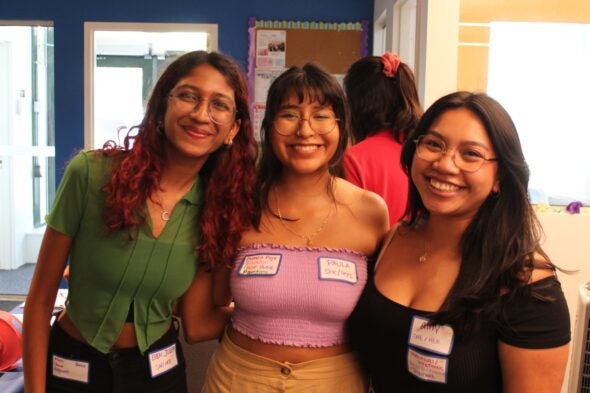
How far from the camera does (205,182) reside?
1.66m

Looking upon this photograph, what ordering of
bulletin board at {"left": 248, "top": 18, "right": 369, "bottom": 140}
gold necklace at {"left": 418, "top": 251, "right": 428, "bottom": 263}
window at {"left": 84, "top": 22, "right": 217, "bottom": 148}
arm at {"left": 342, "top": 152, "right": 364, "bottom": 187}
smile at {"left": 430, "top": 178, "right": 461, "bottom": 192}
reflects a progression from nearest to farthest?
smile at {"left": 430, "top": 178, "right": 461, "bottom": 192} < gold necklace at {"left": 418, "top": 251, "right": 428, "bottom": 263} < arm at {"left": 342, "top": 152, "right": 364, "bottom": 187} < bulletin board at {"left": 248, "top": 18, "right": 369, "bottom": 140} < window at {"left": 84, "top": 22, "right": 217, "bottom": 148}

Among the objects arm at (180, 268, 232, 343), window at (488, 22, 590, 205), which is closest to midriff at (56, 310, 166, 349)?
arm at (180, 268, 232, 343)

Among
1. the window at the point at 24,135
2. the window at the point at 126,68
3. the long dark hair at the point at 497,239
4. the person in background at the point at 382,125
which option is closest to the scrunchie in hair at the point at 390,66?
the person in background at the point at 382,125

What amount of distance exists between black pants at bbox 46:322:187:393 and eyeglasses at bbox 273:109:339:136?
0.69 meters

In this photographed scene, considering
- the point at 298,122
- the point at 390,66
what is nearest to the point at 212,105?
the point at 298,122

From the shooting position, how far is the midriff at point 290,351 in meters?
1.50

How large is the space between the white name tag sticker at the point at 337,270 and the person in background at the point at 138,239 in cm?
26

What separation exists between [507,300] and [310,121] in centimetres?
72

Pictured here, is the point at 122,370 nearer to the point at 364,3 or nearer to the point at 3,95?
the point at 364,3

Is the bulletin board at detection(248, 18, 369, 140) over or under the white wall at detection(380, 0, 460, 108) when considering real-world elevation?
over

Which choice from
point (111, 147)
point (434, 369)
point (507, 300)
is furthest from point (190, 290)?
point (507, 300)

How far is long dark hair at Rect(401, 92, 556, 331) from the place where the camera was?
48.9 inches

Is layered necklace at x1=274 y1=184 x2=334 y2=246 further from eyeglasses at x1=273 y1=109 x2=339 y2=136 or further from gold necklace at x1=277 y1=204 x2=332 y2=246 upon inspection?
eyeglasses at x1=273 y1=109 x2=339 y2=136

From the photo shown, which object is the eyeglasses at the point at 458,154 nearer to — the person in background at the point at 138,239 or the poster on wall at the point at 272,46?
the person in background at the point at 138,239
